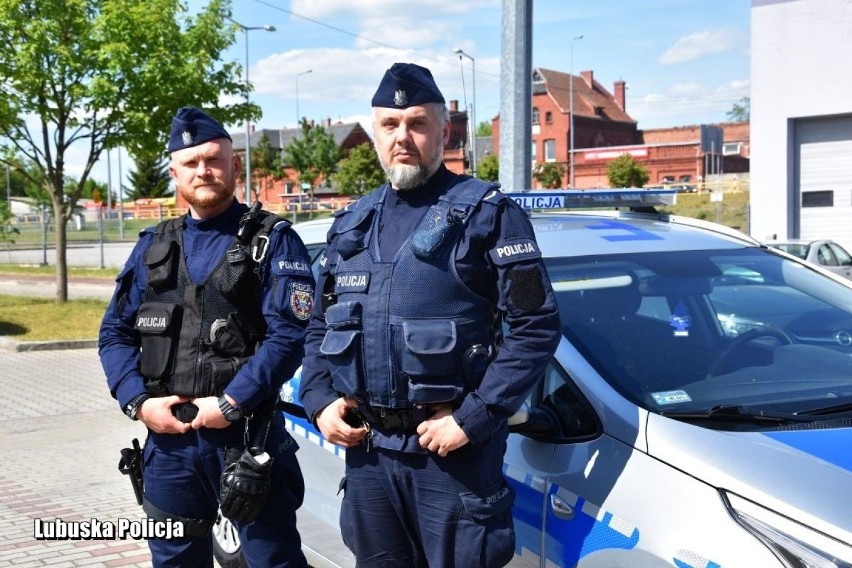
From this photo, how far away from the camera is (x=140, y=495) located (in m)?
3.34

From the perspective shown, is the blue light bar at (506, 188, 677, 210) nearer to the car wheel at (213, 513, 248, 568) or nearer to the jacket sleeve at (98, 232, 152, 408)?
the jacket sleeve at (98, 232, 152, 408)

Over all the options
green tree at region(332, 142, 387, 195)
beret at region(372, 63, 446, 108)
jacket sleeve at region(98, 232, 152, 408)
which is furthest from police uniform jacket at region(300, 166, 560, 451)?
green tree at region(332, 142, 387, 195)

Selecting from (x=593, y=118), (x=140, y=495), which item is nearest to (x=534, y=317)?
(x=140, y=495)

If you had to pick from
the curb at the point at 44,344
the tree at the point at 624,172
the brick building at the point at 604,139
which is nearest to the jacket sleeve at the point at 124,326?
the curb at the point at 44,344

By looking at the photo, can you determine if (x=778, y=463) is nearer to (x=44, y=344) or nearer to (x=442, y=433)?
(x=442, y=433)

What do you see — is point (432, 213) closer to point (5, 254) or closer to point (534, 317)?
point (534, 317)

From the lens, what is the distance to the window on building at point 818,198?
19891 mm

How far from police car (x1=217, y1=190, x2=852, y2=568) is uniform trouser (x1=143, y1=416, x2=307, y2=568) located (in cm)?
42

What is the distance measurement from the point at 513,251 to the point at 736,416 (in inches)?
31.2

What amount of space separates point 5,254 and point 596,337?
37913mm

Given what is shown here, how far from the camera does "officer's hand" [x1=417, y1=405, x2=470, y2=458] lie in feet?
7.88

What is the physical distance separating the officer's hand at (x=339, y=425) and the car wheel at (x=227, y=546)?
1.67 meters

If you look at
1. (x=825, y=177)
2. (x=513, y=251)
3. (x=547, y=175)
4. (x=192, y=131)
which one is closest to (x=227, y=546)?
(x=192, y=131)

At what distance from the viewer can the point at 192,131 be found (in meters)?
3.23
